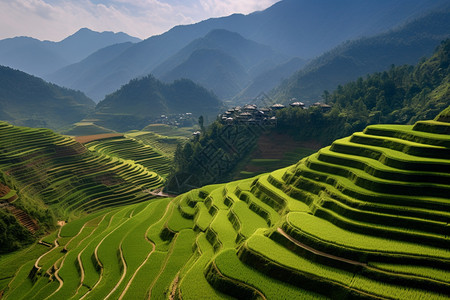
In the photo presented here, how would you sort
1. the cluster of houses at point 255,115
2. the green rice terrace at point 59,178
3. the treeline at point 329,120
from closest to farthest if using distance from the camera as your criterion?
the green rice terrace at point 59,178 < the treeline at point 329,120 < the cluster of houses at point 255,115

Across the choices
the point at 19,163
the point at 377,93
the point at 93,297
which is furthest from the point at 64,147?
the point at 377,93

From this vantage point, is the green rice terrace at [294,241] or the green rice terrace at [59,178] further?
the green rice terrace at [59,178]

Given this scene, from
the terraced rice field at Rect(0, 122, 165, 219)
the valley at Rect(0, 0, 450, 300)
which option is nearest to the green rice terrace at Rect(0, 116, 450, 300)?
the valley at Rect(0, 0, 450, 300)

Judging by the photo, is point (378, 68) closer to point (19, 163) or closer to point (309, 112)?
point (309, 112)

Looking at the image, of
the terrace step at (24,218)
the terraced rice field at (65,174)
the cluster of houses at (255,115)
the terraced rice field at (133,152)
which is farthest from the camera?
the terraced rice field at (133,152)

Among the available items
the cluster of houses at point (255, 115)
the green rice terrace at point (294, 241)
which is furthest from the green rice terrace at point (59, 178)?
the cluster of houses at point (255, 115)

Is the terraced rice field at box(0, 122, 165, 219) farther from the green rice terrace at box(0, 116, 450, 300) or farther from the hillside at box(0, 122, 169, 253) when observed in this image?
the green rice terrace at box(0, 116, 450, 300)

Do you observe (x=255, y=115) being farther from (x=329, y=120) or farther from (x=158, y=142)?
(x=158, y=142)

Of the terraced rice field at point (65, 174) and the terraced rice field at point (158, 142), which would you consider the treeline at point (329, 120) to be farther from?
the terraced rice field at point (158, 142)

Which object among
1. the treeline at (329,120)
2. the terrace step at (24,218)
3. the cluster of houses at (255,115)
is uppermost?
the terrace step at (24,218)
